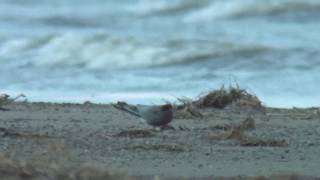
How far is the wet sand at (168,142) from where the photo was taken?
6.43 meters

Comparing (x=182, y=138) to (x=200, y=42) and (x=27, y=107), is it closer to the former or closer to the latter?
(x=27, y=107)

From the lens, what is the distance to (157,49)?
16672 millimetres

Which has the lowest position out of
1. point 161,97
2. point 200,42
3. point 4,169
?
point 4,169

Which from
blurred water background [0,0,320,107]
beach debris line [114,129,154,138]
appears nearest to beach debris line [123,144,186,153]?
beach debris line [114,129,154,138]

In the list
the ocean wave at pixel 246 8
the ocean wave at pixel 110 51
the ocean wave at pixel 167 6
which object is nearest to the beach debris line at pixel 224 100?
the ocean wave at pixel 110 51

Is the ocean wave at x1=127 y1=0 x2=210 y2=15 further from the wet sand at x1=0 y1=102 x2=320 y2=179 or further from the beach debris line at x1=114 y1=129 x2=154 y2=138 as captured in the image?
the beach debris line at x1=114 y1=129 x2=154 y2=138

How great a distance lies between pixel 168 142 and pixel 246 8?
45.5 feet

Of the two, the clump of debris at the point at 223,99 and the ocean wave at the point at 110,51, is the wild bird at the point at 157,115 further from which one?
the ocean wave at the point at 110,51

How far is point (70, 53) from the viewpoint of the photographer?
16469mm

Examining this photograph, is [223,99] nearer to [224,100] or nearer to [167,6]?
[224,100]

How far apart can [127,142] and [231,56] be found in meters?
8.82

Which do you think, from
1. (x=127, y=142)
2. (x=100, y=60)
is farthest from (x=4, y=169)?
(x=100, y=60)

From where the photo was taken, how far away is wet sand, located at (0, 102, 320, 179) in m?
6.43

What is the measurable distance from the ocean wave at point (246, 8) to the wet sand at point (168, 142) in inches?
433
